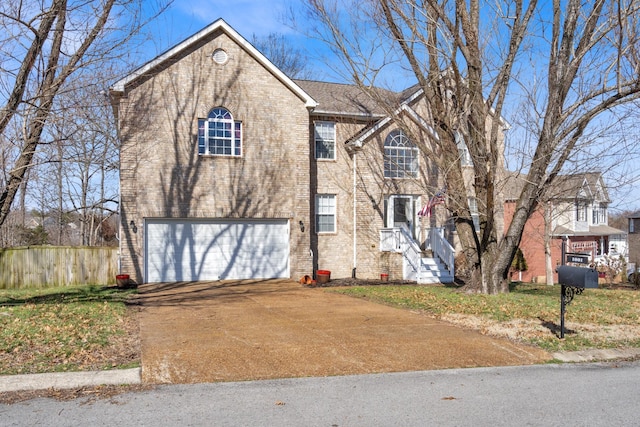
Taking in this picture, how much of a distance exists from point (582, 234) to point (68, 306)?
1372 inches

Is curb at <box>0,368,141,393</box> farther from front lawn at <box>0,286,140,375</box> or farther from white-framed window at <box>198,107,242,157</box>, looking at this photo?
white-framed window at <box>198,107,242,157</box>

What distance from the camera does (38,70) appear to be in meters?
11.7

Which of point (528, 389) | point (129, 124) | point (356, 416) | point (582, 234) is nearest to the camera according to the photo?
point (356, 416)

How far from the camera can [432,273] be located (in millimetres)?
19562

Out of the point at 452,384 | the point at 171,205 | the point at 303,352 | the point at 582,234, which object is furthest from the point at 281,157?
the point at 582,234

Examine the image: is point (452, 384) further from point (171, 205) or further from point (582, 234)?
point (582, 234)

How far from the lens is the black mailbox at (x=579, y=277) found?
325 inches

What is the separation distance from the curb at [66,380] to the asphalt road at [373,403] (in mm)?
484

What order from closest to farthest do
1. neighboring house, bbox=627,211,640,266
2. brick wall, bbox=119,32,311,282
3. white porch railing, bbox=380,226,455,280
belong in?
brick wall, bbox=119,32,311,282 → white porch railing, bbox=380,226,455,280 → neighboring house, bbox=627,211,640,266

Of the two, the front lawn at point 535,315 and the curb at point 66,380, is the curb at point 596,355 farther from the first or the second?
the curb at point 66,380

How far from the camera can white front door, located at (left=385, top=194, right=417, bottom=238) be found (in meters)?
21.4

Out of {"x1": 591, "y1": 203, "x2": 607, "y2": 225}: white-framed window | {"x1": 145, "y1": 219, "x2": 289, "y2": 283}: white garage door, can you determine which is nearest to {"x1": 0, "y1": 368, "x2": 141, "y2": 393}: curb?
{"x1": 145, "y1": 219, "x2": 289, "y2": 283}: white garage door

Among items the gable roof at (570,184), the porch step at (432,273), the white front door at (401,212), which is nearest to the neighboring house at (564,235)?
the gable roof at (570,184)

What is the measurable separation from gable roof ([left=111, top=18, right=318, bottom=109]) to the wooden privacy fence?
5.64m
